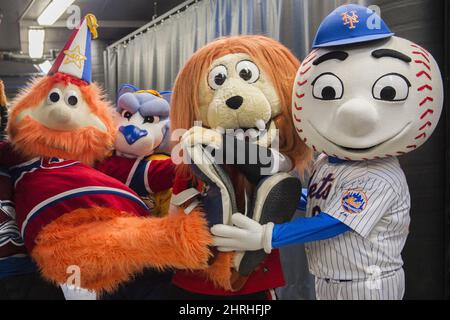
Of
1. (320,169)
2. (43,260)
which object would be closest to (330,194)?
(320,169)

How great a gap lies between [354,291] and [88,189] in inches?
26.2

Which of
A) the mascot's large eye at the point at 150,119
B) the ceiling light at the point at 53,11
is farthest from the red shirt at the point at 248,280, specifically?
the ceiling light at the point at 53,11

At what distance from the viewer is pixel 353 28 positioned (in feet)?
3.48

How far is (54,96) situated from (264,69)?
1.79ft

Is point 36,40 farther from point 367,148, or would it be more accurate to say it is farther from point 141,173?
point 367,148

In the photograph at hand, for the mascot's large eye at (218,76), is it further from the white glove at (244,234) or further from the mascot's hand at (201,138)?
the white glove at (244,234)

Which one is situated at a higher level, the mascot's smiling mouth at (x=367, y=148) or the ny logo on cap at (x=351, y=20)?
the ny logo on cap at (x=351, y=20)

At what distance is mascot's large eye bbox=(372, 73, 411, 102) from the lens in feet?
3.35

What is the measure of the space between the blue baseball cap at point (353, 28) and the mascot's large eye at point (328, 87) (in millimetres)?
75

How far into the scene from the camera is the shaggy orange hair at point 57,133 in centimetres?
124

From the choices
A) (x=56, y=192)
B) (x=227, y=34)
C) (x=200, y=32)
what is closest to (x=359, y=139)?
(x=56, y=192)

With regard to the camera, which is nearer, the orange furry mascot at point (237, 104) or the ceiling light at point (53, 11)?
the orange furry mascot at point (237, 104)

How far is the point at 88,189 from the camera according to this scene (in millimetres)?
1208
